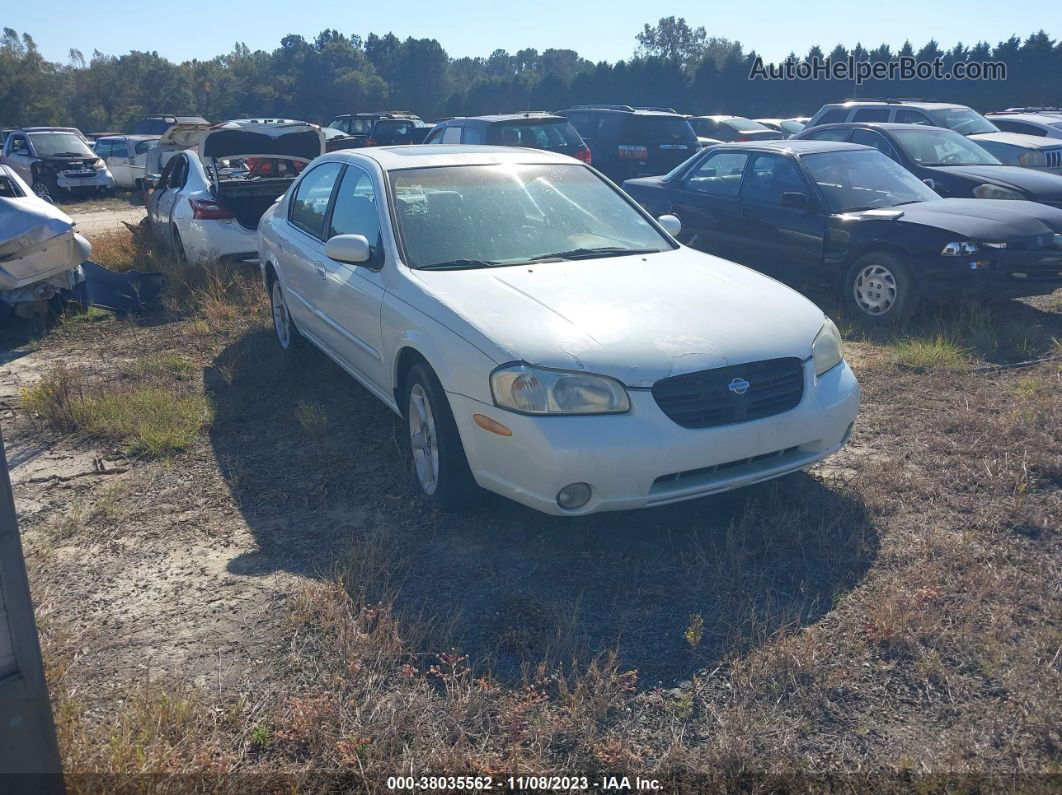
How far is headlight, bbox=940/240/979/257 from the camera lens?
7.23 m

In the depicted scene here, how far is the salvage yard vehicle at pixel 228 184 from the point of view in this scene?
939 centimetres

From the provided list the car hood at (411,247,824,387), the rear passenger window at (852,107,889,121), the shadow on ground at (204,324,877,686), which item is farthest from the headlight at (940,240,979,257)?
the rear passenger window at (852,107,889,121)

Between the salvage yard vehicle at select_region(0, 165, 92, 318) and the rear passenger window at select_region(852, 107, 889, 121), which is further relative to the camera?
the rear passenger window at select_region(852, 107, 889, 121)

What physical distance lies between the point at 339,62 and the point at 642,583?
246 ft

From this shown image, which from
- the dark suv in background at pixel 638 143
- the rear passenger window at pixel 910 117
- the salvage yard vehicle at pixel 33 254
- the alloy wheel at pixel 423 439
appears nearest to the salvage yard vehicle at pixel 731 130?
the dark suv in background at pixel 638 143

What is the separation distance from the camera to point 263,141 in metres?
10.3

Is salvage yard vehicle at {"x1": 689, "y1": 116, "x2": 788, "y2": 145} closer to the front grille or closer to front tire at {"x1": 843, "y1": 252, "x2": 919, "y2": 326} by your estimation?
front tire at {"x1": 843, "y1": 252, "x2": 919, "y2": 326}

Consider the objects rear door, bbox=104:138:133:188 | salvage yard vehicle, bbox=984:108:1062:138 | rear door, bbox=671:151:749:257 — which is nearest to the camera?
rear door, bbox=671:151:749:257

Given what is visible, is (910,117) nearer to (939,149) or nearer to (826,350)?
(939,149)

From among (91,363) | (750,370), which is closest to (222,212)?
(91,363)

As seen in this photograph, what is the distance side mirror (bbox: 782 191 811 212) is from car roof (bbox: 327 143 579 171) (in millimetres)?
3116

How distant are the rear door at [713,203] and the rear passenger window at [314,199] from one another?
425 centimetres

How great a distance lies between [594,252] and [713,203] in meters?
4.54
